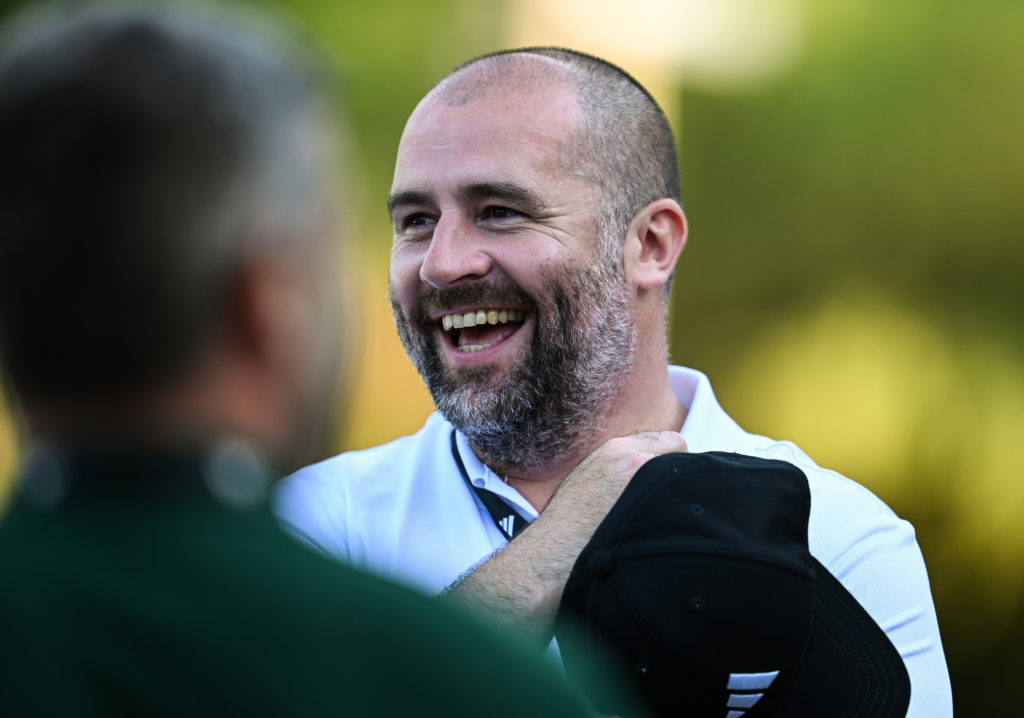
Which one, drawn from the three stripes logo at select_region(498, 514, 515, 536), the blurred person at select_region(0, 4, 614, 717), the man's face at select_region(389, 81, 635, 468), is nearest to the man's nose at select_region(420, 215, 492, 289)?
the man's face at select_region(389, 81, 635, 468)

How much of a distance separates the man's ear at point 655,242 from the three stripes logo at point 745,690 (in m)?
0.96

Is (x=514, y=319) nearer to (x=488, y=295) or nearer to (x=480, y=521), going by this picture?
(x=488, y=295)

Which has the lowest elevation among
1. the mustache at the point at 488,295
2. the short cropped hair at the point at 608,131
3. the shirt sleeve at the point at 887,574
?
the shirt sleeve at the point at 887,574

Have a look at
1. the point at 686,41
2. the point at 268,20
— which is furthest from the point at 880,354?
the point at 268,20

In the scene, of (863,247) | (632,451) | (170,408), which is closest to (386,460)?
(632,451)

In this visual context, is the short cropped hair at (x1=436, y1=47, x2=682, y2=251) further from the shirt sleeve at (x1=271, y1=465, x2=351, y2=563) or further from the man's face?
the shirt sleeve at (x1=271, y1=465, x2=351, y2=563)

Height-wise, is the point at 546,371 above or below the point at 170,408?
below

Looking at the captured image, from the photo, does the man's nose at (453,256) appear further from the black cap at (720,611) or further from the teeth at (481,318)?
A: the black cap at (720,611)

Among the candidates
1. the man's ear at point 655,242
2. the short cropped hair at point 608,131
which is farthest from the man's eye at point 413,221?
the man's ear at point 655,242

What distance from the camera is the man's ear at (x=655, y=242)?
86.4 inches

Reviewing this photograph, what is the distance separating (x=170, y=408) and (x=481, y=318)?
1.41m

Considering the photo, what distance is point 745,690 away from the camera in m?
1.41

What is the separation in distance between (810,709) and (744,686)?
100 mm

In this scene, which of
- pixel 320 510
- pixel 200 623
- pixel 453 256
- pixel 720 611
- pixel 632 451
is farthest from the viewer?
pixel 320 510
